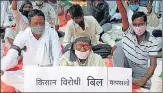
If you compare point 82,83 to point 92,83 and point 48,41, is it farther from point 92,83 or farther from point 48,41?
point 48,41

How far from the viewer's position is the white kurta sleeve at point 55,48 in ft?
9.73

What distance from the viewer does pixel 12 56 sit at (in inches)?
117

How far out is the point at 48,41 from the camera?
299cm

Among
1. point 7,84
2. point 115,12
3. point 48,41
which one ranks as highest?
point 115,12

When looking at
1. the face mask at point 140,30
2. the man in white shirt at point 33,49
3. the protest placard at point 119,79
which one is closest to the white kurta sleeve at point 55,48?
the man in white shirt at point 33,49

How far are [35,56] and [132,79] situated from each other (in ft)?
2.11

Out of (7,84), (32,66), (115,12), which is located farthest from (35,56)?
(115,12)

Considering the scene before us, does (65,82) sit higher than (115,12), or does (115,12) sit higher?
(115,12)

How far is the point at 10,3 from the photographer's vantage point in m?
2.94

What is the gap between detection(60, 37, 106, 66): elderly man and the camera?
2943 millimetres

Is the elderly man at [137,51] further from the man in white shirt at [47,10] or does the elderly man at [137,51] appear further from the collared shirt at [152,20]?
the man in white shirt at [47,10]

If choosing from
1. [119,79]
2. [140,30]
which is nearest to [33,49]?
[119,79]

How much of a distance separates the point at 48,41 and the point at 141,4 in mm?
644

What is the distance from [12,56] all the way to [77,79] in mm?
443
